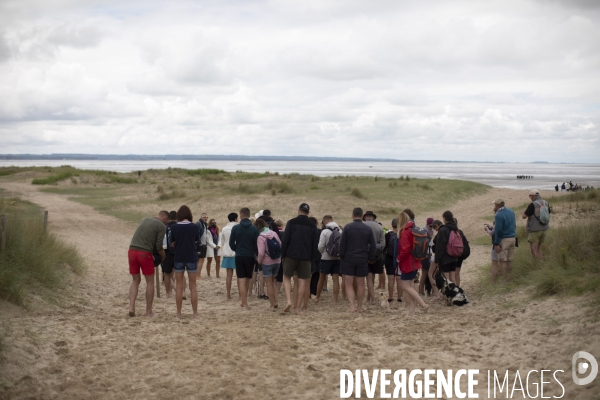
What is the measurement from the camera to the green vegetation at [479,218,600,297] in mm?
8883

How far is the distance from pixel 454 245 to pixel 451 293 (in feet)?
2.72

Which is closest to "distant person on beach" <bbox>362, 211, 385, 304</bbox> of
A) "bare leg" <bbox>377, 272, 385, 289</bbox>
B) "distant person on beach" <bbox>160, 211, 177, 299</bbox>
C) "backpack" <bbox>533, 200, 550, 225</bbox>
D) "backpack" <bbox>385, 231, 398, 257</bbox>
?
"backpack" <bbox>385, 231, 398, 257</bbox>

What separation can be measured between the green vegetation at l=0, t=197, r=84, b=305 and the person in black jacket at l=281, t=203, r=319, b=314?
416 cm

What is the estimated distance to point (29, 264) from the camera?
10.8 meters

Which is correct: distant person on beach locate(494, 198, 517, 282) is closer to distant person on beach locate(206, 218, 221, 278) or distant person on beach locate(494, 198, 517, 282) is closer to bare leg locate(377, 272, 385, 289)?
bare leg locate(377, 272, 385, 289)

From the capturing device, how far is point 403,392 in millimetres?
6293

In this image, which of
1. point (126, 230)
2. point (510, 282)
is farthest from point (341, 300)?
point (126, 230)

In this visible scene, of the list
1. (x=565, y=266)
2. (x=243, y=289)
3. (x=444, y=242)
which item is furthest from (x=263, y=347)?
(x=565, y=266)

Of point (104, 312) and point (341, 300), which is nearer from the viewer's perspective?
point (104, 312)

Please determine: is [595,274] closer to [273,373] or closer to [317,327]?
[317,327]

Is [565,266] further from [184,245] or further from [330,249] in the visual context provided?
[184,245]

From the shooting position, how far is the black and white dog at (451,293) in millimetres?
10266

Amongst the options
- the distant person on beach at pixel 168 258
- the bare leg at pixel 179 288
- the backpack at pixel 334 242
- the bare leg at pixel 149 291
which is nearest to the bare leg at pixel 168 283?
the distant person on beach at pixel 168 258

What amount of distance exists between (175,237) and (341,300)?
12.5 ft
